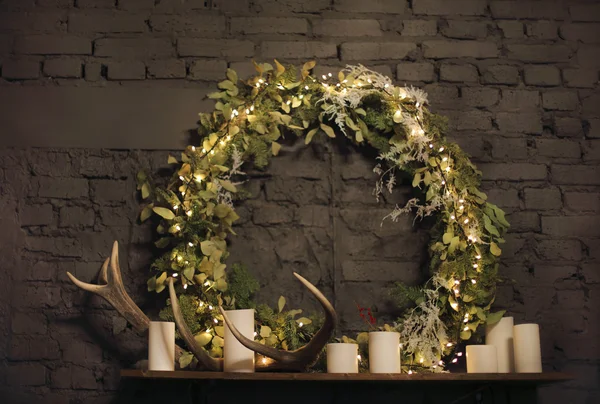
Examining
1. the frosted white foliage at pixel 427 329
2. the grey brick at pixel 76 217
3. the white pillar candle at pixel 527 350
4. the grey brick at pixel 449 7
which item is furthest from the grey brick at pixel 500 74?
the grey brick at pixel 76 217

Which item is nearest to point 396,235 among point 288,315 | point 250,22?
point 288,315

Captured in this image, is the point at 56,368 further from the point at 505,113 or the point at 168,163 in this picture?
the point at 505,113

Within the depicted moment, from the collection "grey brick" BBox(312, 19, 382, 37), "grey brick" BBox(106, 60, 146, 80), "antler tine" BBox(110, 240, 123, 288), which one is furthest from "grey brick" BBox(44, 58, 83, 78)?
"grey brick" BBox(312, 19, 382, 37)

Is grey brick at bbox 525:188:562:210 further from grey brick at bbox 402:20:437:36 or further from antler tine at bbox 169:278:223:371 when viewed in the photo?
antler tine at bbox 169:278:223:371

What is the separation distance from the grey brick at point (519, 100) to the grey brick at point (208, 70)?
40.9 inches

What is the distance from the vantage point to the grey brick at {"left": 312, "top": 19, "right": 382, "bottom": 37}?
2.81m

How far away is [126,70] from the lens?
2.75m

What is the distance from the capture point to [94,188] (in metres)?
2.66

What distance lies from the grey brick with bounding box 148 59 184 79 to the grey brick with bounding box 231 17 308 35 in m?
0.24

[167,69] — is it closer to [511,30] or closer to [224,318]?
[224,318]

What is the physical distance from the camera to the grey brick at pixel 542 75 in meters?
2.81

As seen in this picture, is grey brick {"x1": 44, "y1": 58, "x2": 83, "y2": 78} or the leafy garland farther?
grey brick {"x1": 44, "y1": 58, "x2": 83, "y2": 78}

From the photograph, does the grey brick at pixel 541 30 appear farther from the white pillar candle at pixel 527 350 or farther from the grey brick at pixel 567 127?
the white pillar candle at pixel 527 350

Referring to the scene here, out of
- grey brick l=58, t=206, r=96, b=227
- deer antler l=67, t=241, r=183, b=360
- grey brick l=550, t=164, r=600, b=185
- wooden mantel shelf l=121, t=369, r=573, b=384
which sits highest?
grey brick l=550, t=164, r=600, b=185
